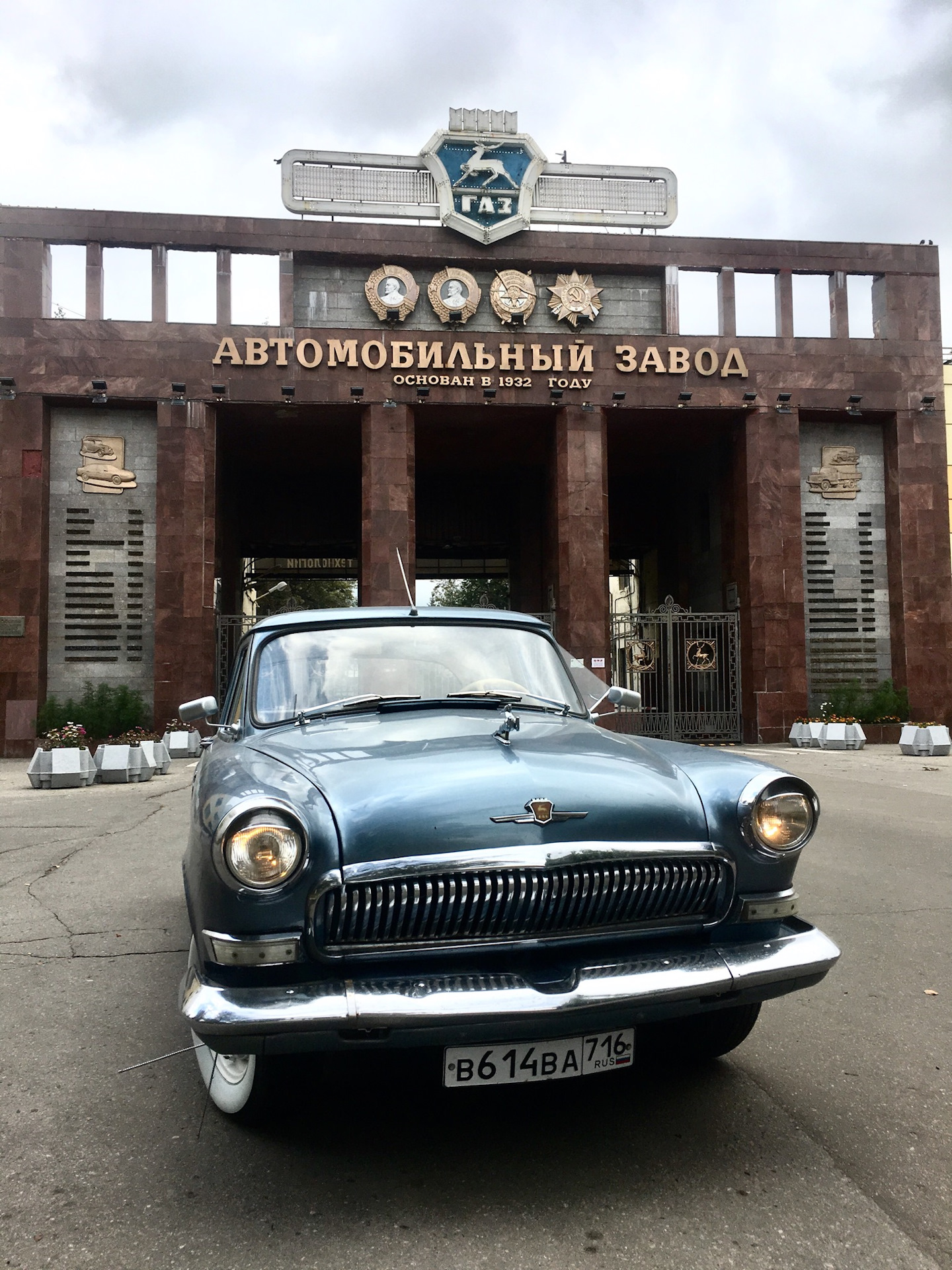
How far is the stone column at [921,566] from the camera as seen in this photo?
1956 centimetres

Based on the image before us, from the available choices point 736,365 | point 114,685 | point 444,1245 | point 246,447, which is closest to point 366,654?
point 444,1245

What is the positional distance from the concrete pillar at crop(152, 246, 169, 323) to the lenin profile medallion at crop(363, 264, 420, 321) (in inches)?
156

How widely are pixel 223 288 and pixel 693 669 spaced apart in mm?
12326

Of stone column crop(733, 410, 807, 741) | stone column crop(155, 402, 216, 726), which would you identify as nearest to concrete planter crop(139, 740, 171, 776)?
stone column crop(155, 402, 216, 726)

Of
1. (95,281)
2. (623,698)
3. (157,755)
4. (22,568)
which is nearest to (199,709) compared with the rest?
(623,698)

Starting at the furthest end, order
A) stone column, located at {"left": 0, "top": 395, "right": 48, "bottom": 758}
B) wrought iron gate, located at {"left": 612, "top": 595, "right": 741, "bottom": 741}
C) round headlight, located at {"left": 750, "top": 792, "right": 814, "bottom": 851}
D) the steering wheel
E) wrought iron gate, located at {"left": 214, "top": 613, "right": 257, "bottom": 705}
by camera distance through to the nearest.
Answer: wrought iron gate, located at {"left": 612, "top": 595, "right": 741, "bottom": 741}
wrought iron gate, located at {"left": 214, "top": 613, "right": 257, "bottom": 705}
stone column, located at {"left": 0, "top": 395, "right": 48, "bottom": 758}
the steering wheel
round headlight, located at {"left": 750, "top": 792, "right": 814, "bottom": 851}

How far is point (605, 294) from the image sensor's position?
1989cm

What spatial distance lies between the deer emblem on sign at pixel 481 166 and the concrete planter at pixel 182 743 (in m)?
12.3

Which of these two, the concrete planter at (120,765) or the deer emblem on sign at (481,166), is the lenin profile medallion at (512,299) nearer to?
the deer emblem on sign at (481,166)

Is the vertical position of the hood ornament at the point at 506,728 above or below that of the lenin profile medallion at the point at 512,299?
below

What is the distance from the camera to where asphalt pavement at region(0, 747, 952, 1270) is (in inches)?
81.8

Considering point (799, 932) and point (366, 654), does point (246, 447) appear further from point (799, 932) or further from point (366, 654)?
point (799, 932)

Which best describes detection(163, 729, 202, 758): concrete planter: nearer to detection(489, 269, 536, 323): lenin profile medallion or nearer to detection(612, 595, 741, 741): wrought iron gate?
detection(612, 595, 741, 741): wrought iron gate

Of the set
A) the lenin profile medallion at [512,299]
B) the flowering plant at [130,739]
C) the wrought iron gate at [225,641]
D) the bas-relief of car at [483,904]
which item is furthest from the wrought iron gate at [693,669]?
the bas-relief of car at [483,904]
